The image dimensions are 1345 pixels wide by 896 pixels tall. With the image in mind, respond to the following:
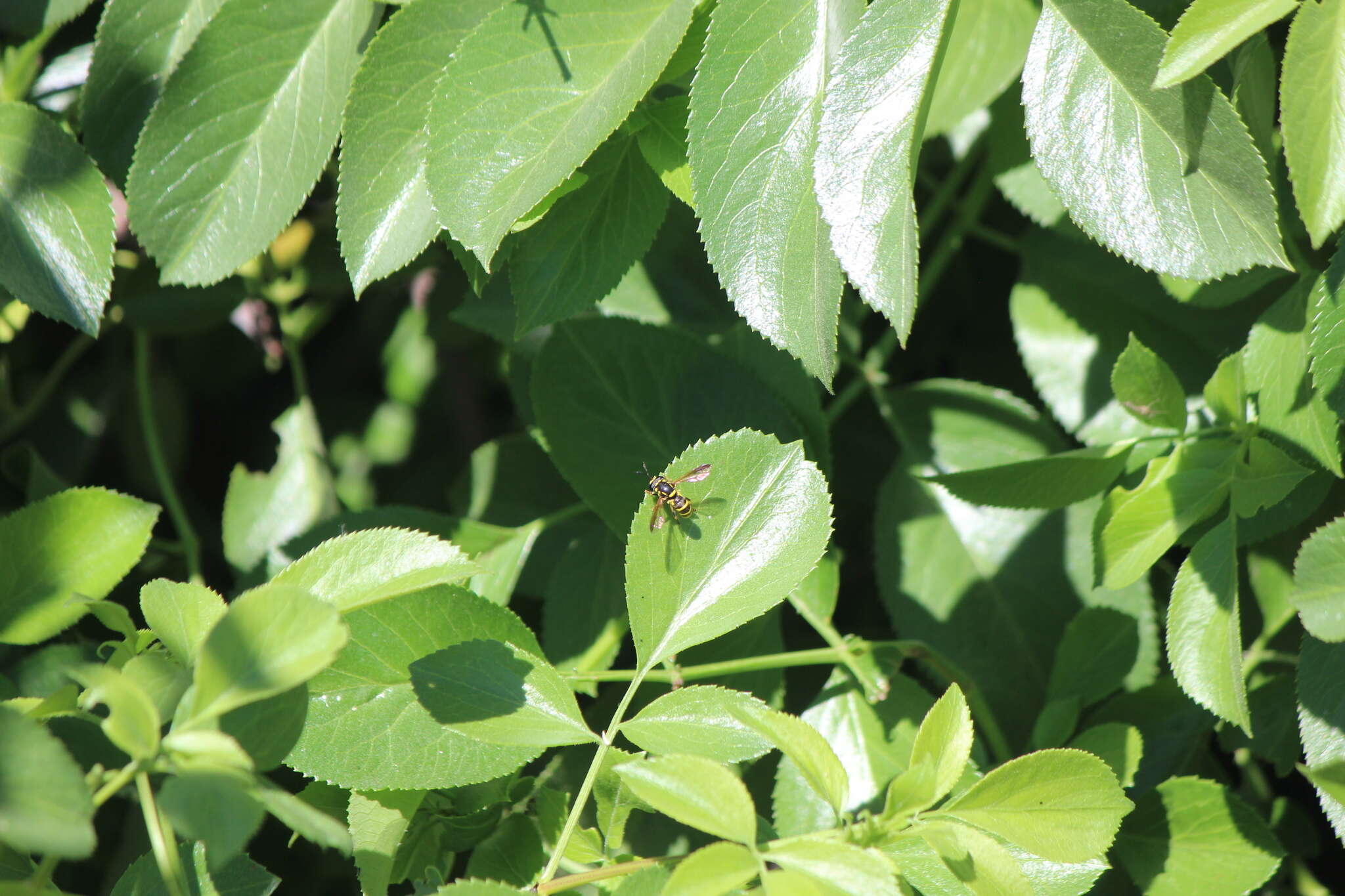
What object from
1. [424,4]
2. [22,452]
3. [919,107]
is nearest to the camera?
[919,107]

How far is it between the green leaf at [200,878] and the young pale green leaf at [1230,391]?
31.4 inches

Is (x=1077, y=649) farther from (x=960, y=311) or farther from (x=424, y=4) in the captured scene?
(x=424, y=4)

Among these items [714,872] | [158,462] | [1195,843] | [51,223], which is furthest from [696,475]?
[158,462]

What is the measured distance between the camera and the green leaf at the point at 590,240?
2.85 feet

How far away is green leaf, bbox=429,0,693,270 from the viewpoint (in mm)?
783

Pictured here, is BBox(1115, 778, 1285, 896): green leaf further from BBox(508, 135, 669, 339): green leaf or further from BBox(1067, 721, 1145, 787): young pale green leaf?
BBox(508, 135, 669, 339): green leaf

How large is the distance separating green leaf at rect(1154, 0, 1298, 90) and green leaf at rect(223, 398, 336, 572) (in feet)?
3.19

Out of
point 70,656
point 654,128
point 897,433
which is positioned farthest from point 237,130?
point 897,433

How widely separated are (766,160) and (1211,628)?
0.48 m

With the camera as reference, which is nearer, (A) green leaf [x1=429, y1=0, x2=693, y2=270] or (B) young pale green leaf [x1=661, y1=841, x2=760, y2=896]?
(B) young pale green leaf [x1=661, y1=841, x2=760, y2=896]

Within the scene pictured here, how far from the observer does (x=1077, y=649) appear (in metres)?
0.97

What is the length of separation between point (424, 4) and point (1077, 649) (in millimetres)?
794

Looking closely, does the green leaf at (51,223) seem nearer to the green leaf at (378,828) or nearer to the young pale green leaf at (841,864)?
the green leaf at (378,828)

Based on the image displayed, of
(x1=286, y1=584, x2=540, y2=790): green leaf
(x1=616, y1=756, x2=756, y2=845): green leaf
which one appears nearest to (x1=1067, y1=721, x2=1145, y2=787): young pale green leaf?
(x1=616, y1=756, x2=756, y2=845): green leaf
